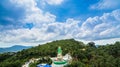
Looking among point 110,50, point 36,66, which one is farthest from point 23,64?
point 110,50

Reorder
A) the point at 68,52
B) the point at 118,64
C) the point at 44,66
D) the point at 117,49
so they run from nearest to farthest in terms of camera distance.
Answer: the point at 44,66
the point at 118,64
the point at 68,52
the point at 117,49

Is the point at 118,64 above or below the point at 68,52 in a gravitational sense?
below

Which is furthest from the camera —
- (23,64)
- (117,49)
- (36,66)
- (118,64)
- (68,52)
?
(117,49)

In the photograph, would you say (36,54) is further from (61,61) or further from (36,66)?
(61,61)

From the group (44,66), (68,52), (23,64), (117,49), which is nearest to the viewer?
(44,66)

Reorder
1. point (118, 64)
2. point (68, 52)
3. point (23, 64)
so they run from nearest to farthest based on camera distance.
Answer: point (118, 64), point (23, 64), point (68, 52)

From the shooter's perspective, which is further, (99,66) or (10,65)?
(10,65)

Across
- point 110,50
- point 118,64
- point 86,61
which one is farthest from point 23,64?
point 110,50

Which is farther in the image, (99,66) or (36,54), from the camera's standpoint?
(36,54)

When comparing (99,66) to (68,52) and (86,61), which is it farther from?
(68,52)
